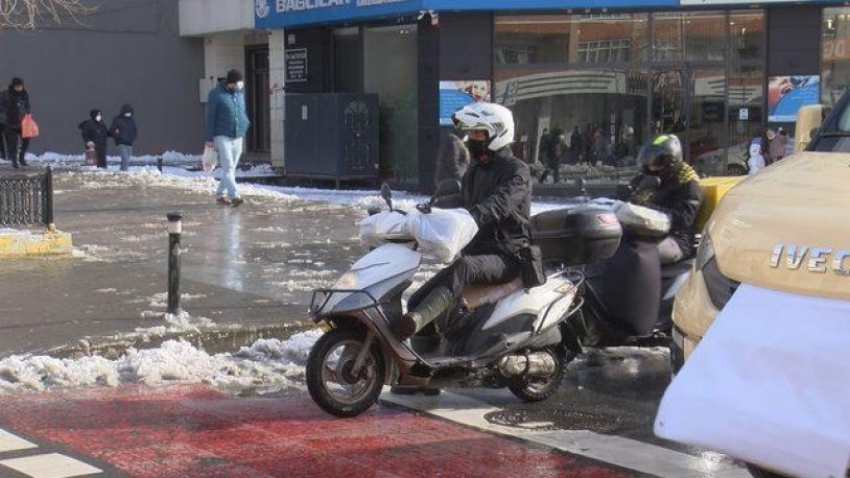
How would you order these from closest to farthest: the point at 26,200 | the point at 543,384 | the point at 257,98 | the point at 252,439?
the point at 252,439, the point at 543,384, the point at 26,200, the point at 257,98

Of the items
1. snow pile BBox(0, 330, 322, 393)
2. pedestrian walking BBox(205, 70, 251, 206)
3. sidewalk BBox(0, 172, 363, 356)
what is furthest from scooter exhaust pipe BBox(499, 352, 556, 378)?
pedestrian walking BBox(205, 70, 251, 206)

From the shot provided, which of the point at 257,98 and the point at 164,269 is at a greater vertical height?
the point at 257,98

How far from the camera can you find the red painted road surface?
6086 mm

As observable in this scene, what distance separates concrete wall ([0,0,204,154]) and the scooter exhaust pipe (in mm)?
28412

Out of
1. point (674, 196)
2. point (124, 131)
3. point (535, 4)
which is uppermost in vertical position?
point (535, 4)

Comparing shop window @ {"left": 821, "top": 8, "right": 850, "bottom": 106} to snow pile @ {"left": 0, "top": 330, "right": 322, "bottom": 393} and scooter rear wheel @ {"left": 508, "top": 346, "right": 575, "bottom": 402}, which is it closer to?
scooter rear wheel @ {"left": 508, "top": 346, "right": 575, "bottom": 402}

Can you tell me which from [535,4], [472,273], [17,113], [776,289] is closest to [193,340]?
[472,273]

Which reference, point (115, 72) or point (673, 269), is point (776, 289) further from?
point (115, 72)

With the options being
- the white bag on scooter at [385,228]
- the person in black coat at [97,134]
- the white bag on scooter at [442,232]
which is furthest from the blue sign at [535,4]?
the white bag on scooter at [442,232]

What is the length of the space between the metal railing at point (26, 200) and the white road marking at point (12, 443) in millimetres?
7127

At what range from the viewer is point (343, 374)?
6.87 metres

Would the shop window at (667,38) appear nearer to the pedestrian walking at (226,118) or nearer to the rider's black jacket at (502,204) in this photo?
the pedestrian walking at (226,118)

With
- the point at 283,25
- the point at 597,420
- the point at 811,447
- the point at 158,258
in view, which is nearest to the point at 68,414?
the point at 597,420

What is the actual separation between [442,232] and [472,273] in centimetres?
35
